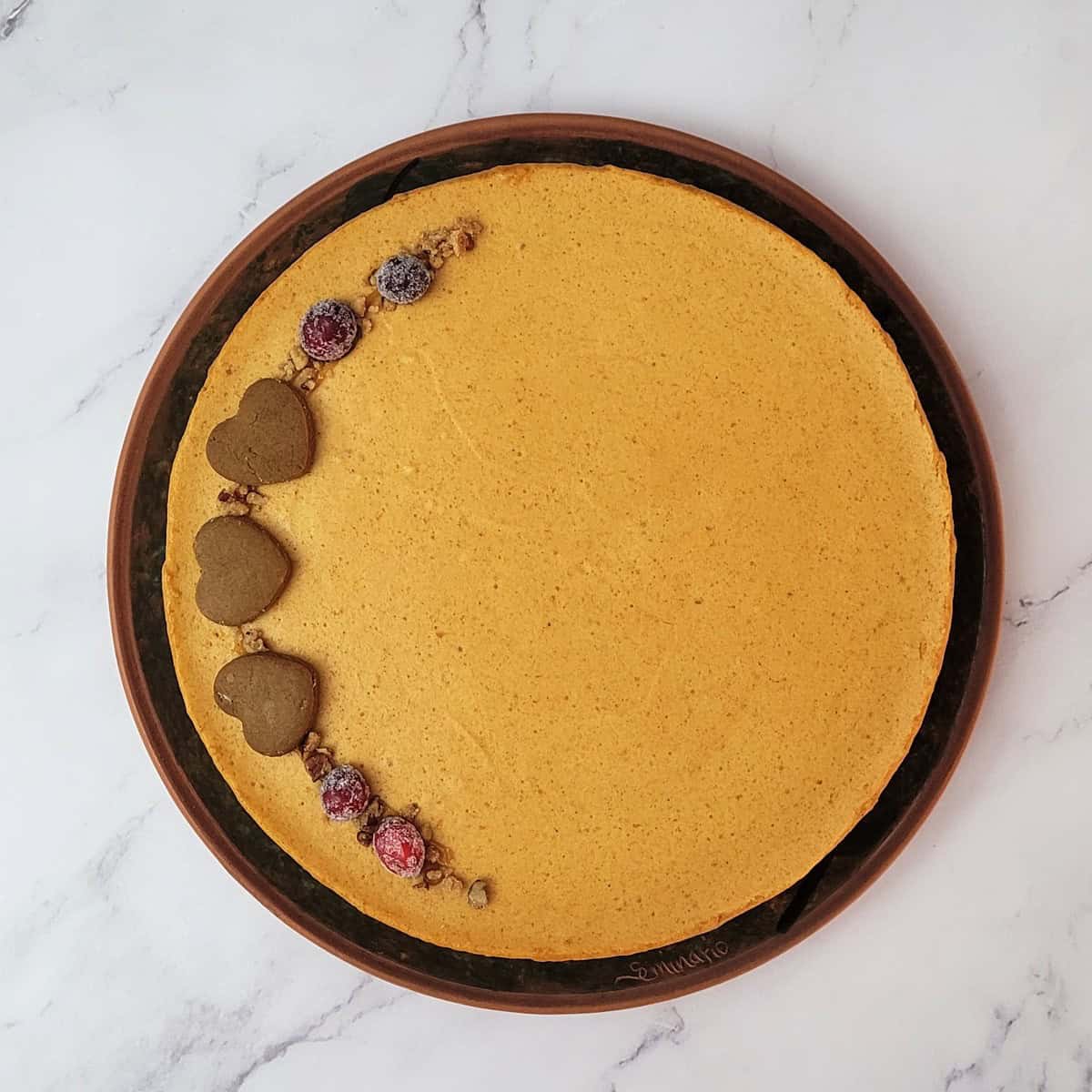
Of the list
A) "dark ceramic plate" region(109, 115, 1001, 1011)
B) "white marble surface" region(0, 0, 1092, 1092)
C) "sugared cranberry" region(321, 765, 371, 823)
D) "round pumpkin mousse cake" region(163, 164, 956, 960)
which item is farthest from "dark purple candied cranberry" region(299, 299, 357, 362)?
"sugared cranberry" region(321, 765, 371, 823)

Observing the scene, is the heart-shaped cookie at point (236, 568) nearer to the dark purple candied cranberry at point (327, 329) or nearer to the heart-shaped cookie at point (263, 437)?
the heart-shaped cookie at point (263, 437)

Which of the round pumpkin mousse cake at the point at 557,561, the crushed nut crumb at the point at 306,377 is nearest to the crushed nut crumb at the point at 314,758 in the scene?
the round pumpkin mousse cake at the point at 557,561

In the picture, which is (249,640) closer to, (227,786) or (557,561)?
(227,786)

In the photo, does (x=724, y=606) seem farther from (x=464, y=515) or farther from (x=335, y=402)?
(x=335, y=402)

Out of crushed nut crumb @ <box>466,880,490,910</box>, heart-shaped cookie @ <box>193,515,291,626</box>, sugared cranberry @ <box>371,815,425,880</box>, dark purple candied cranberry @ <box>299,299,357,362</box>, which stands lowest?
crushed nut crumb @ <box>466,880,490,910</box>

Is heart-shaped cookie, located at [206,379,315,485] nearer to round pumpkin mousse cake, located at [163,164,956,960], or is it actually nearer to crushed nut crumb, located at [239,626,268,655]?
round pumpkin mousse cake, located at [163,164,956,960]

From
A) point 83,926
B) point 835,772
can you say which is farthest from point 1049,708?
point 83,926
